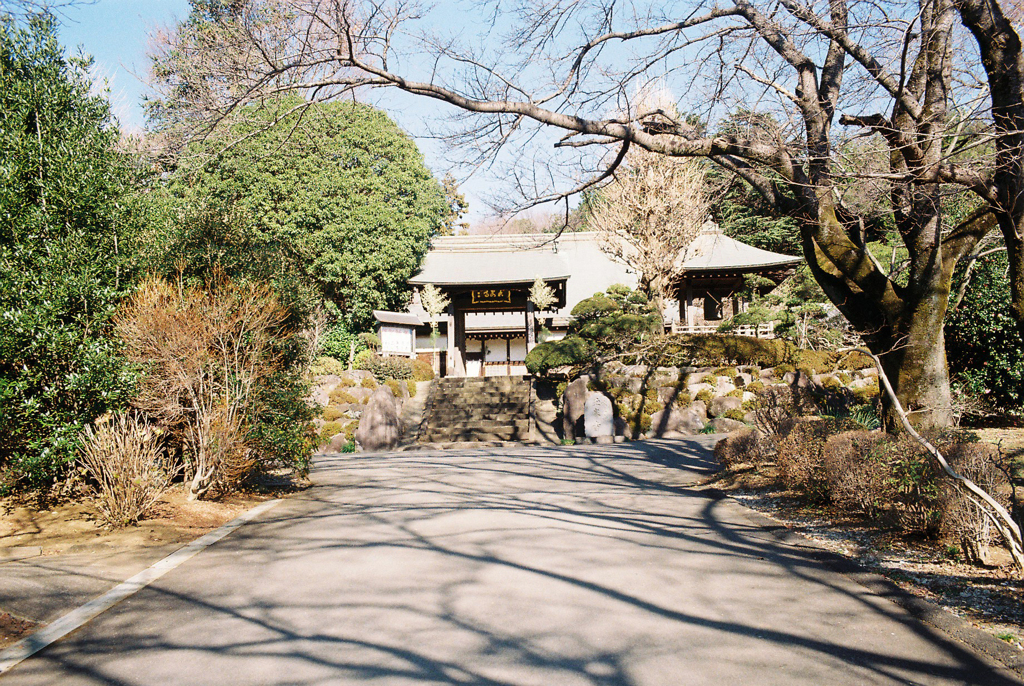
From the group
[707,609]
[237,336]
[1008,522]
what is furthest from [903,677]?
[237,336]

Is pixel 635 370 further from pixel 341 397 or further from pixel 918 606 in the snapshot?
pixel 918 606

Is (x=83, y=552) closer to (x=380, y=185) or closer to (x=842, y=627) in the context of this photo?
(x=842, y=627)

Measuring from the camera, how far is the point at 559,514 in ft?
26.0

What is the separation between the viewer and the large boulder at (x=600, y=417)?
1820cm

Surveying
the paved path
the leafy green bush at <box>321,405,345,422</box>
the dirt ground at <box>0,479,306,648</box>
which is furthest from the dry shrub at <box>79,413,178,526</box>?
the leafy green bush at <box>321,405,345,422</box>

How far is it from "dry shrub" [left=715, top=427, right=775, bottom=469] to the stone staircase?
1014 cm

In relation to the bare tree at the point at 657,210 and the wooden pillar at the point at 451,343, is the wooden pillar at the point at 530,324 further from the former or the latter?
the bare tree at the point at 657,210

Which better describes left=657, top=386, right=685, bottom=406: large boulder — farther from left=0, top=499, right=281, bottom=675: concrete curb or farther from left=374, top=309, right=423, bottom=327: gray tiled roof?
left=0, top=499, right=281, bottom=675: concrete curb

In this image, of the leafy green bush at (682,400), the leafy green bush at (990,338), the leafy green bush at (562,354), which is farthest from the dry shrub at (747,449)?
the leafy green bush at (562,354)

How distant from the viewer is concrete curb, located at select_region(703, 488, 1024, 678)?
3.66 metres

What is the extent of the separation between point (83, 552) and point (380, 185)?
2124 cm

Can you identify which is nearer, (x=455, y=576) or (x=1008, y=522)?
(x=1008, y=522)

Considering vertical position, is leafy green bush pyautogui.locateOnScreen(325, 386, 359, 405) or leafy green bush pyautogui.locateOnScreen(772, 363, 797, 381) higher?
leafy green bush pyautogui.locateOnScreen(772, 363, 797, 381)

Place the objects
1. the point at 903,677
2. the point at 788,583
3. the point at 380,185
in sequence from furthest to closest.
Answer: the point at 380,185, the point at 788,583, the point at 903,677
